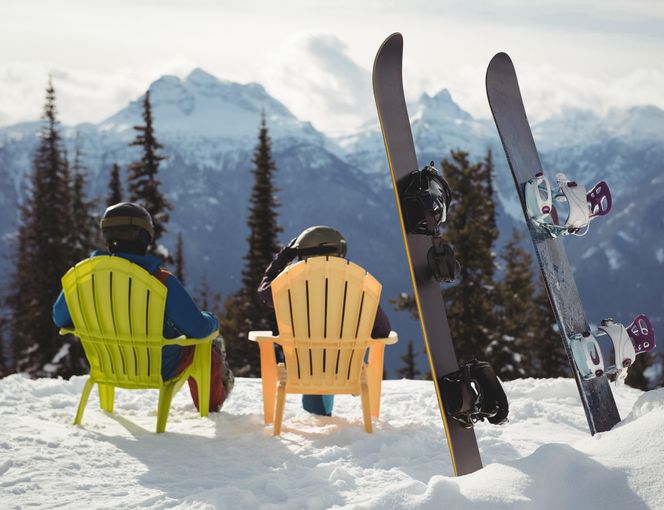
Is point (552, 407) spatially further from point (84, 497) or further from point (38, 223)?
point (38, 223)

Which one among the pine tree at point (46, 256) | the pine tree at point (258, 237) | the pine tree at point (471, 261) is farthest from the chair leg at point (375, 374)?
the pine tree at point (258, 237)

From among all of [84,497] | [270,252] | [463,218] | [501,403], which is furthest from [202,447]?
[270,252]

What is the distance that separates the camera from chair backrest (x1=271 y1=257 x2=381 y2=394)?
5129 mm

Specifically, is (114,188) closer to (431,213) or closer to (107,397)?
(107,397)

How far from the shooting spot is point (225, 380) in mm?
5906

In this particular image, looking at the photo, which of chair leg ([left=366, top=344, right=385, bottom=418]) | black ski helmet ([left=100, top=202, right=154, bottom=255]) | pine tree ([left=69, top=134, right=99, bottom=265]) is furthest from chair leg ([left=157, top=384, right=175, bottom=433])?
pine tree ([left=69, top=134, right=99, bottom=265])

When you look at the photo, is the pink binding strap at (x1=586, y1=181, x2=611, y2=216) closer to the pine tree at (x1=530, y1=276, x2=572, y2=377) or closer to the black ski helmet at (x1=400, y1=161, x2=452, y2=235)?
the black ski helmet at (x1=400, y1=161, x2=452, y2=235)

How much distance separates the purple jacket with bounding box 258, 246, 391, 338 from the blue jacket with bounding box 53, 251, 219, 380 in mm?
410

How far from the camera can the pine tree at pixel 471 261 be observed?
2214cm

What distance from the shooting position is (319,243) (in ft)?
17.6

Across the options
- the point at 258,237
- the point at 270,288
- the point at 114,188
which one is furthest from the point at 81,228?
the point at 270,288

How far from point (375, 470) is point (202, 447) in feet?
4.03

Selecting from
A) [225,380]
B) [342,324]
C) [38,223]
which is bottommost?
[225,380]

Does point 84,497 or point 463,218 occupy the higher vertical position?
point 463,218
